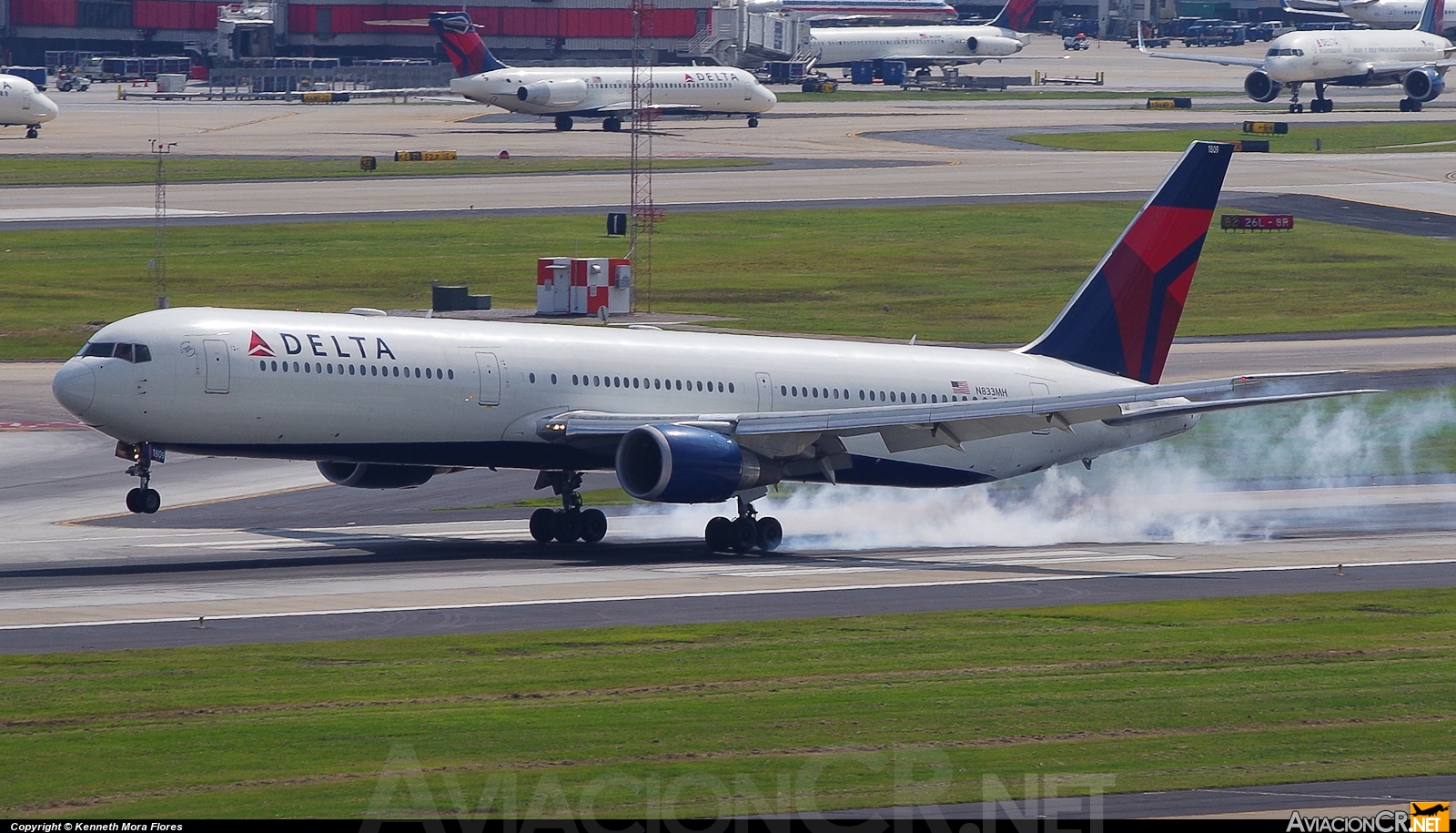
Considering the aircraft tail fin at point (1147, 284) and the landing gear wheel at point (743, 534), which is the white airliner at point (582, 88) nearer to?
the aircraft tail fin at point (1147, 284)

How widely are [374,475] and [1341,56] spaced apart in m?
156

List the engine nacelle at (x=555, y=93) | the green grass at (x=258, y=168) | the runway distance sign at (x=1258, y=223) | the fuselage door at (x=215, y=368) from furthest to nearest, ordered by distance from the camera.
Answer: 1. the engine nacelle at (x=555, y=93)
2. the green grass at (x=258, y=168)
3. the runway distance sign at (x=1258, y=223)
4. the fuselage door at (x=215, y=368)

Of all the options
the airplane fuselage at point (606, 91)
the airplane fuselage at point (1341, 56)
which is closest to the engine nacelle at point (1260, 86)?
the airplane fuselage at point (1341, 56)

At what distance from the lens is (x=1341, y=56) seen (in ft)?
602

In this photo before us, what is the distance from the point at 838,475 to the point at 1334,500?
57.0 feet

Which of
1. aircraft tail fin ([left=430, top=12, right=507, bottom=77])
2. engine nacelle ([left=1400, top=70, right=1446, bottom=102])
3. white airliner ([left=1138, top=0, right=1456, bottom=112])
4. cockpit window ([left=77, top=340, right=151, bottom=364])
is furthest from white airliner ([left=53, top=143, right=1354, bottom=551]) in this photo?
engine nacelle ([left=1400, top=70, right=1446, bottom=102])

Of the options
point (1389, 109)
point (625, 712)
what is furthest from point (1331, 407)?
point (1389, 109)

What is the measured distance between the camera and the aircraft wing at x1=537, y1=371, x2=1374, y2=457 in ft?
152

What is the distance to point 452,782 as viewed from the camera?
79.7ft

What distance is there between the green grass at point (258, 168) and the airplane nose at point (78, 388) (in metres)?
92.5

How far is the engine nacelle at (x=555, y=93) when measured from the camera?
567 feet

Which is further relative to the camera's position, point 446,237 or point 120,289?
point 446,237

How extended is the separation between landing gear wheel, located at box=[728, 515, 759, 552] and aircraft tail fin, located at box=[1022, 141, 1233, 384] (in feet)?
39.8

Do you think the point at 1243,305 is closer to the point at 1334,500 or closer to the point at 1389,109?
the point at 1334,500
